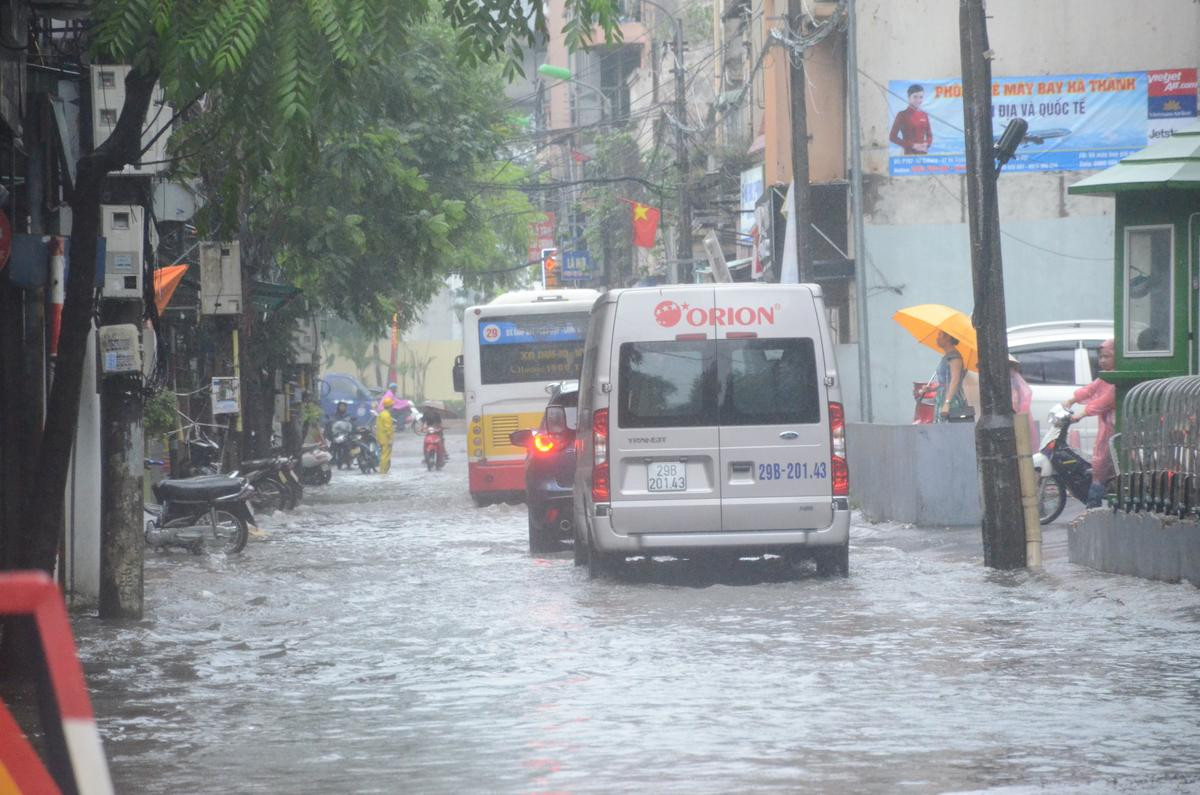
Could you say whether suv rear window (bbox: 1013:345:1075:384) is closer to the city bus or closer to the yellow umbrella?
the yellow umbrella

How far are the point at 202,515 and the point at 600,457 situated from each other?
685 centimetres

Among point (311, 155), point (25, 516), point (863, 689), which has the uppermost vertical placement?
point (311, 155)

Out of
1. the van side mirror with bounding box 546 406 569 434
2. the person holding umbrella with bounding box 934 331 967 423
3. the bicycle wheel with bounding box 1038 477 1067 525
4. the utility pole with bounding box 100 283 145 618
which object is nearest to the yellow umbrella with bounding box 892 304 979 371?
the person holding umbrella with bounding box 934 331 967 423

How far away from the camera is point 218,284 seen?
2161cm

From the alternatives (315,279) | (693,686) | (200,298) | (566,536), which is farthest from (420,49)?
(693,686)

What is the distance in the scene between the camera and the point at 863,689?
8.86m

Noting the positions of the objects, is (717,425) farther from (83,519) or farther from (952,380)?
(952,380)

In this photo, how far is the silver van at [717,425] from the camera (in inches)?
552

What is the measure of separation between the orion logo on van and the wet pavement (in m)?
2.05

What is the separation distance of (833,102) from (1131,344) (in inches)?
759

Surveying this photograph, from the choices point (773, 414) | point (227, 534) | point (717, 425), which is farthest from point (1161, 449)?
point (227, 534)

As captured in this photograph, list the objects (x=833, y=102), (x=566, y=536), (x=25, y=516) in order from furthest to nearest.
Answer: (x=833, y=102) < (x=566, y=536) < (x=25, y=516)

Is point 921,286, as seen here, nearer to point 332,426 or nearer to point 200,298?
point 200,298

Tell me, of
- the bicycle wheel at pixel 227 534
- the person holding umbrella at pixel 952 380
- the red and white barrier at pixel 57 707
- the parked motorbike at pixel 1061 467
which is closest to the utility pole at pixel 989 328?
the parked motorbike at pixel 1061 467
